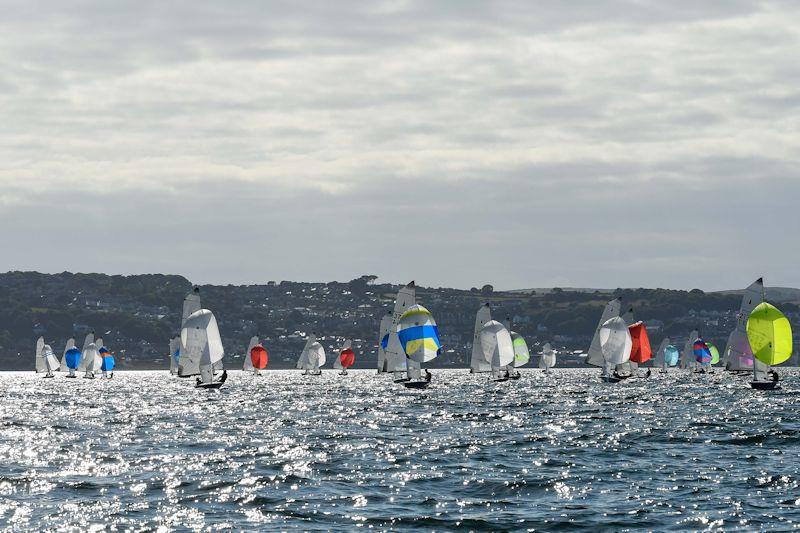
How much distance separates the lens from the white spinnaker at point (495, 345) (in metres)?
126

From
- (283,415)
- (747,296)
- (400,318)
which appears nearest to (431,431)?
(283,415)

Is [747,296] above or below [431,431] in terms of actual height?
above

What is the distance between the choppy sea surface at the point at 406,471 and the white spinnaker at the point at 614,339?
2117 inches

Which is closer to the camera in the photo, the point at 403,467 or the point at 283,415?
the point at 403,467

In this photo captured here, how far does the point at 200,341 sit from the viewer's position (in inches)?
3969

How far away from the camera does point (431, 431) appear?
56250mm

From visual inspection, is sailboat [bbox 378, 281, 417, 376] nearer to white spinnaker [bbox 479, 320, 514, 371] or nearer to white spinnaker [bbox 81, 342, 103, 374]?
white spinnaker [bbox 479, 320, 514, 371]

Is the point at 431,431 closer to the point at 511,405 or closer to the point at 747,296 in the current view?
the point at 511,405

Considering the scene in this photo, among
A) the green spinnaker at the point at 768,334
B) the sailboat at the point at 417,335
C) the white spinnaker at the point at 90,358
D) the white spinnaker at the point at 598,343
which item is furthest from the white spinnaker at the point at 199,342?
the white spinnaker at the point at 90,358

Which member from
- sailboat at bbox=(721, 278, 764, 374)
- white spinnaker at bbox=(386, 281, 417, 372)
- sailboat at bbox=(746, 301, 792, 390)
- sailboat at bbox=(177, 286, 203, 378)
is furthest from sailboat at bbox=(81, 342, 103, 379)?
sailboat at bbox=(746, 301, 792, 390)

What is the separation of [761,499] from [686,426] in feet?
84.2

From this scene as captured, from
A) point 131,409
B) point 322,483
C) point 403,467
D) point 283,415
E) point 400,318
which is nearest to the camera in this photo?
point 322,483

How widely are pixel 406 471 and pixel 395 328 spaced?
6380 cm

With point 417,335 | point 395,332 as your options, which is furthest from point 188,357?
point 417,335
